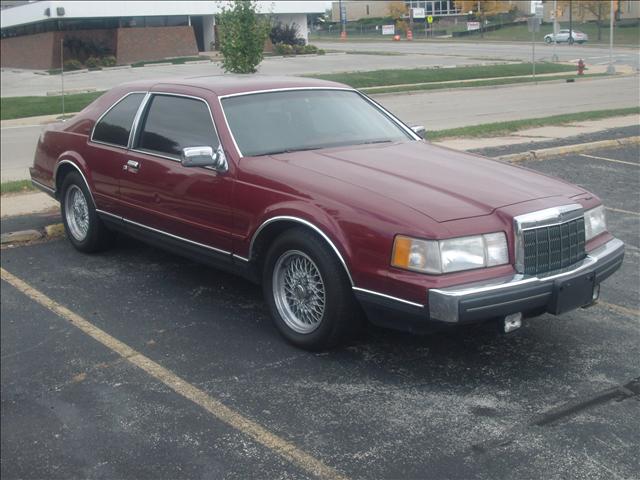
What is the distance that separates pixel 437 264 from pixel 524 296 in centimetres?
51

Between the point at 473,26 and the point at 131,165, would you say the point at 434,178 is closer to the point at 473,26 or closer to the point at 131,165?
the point at 131,165

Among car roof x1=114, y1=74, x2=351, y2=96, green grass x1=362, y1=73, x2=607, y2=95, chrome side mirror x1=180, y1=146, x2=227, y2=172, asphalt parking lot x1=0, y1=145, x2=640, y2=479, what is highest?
car roof x1=114, y1=74, x2=351, y2=96

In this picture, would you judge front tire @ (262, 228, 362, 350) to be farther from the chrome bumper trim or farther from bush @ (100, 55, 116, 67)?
bush @ (100, 55, 116, 67)

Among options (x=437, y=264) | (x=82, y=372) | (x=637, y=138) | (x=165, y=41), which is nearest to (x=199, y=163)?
(x=82, y=372)

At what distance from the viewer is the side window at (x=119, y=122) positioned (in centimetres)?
695

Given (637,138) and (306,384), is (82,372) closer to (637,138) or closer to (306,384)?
(306,384)

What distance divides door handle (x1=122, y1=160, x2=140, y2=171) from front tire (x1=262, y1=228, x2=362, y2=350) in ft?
5.51

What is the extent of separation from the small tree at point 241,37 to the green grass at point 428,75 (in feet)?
21.2

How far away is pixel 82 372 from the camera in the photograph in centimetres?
509

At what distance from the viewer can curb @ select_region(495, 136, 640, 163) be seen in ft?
38.8

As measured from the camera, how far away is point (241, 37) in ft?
72.3

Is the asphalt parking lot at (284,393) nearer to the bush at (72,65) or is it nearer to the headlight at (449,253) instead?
the headlight at (449,253)

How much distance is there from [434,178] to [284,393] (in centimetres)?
161

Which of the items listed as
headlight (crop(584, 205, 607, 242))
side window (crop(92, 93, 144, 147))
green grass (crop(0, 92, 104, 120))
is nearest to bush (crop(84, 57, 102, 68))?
green grass (crop(0, 92, 104, 120))
